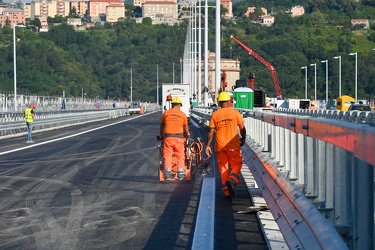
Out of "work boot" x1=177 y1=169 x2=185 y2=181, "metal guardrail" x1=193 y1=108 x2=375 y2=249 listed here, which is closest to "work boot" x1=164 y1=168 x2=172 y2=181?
"work boot" x1=177 y1=169 x2=185 y2=181

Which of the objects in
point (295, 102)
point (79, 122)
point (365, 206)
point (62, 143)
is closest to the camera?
point (365, 206)

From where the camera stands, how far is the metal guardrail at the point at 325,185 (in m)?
5.30

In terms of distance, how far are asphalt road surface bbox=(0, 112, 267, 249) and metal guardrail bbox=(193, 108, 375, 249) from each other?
0.95 metres

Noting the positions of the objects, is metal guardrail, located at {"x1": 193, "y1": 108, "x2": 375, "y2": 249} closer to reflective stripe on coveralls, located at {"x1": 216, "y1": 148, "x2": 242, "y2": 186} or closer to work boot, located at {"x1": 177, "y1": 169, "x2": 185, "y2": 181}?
reflective stripe on coveralls, located at {"x1": 216, "y1": 148, "x2": 242, "y2": 186}

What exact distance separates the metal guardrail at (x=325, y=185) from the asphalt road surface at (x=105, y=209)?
951mm

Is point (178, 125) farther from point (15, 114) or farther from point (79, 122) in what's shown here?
point (79, 122)

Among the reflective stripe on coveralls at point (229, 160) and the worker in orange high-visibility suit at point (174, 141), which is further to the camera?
the worker in orange high-visibility suit at point (174, 141)

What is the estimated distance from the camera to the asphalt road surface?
1021cm

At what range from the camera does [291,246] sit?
23.4 ft

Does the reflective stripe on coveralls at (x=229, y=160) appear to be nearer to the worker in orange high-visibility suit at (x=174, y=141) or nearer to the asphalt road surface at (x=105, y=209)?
the asphalt road surface at (x=105, y=209)

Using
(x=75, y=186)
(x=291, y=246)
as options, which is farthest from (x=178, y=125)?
(x=291, y=246)

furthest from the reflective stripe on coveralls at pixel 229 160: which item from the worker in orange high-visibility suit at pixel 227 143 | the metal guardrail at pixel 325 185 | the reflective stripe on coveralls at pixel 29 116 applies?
the reflective stripe on coveralls at pixel 29 116

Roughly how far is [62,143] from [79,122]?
32.1 metres

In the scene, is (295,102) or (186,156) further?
(295,102)
